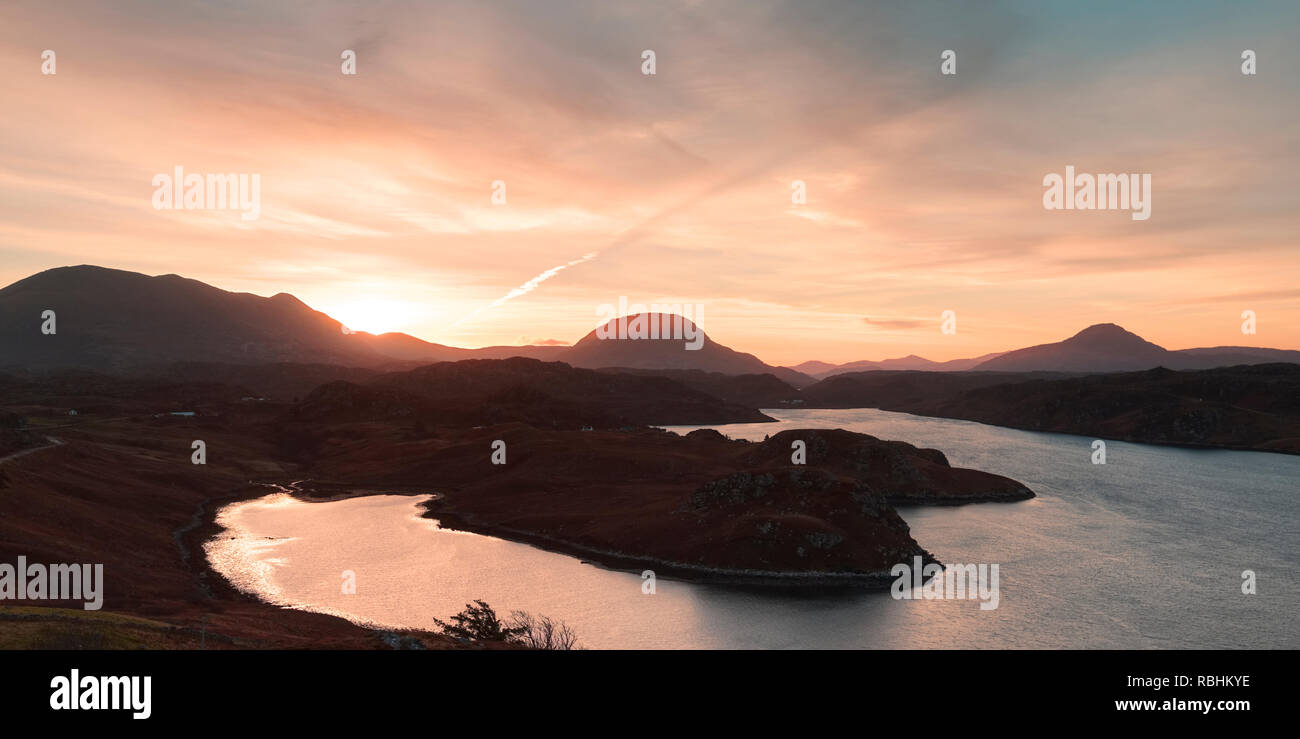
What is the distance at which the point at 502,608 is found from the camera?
7950 cm

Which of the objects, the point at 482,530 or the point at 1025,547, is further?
the point at 482,530

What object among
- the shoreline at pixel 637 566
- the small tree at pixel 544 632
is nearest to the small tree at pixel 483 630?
the small tree at pixel 544 632

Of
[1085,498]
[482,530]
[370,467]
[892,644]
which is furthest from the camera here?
[370,467]

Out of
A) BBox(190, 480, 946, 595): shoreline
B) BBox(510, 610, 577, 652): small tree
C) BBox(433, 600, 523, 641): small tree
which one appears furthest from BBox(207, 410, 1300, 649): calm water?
BBox(433, 600, 523, 641): small tree

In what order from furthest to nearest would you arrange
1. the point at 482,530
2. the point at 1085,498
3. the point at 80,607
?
the point at 1085,498 < the point at 482,530 < the point at 80,607

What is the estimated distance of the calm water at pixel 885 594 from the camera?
235 ft

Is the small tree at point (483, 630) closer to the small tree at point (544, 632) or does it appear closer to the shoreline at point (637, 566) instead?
the small tree at point (544, 632)

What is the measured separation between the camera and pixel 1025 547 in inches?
4220

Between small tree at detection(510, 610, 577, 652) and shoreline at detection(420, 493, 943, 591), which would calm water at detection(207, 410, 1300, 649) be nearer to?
small tree at detection(510, 610, 577, 652)

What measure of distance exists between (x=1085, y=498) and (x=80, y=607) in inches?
6592

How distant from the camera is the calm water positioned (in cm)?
7175
